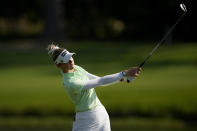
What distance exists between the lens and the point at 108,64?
2302 cm

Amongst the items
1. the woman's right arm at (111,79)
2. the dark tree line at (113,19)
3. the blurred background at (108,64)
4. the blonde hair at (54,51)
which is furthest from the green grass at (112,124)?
the dark tree line at (113,19)

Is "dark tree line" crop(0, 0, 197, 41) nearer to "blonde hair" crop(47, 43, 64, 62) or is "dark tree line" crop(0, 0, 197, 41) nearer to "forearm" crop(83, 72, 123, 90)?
"blonde hair" crop(47, 43, 64, 62)

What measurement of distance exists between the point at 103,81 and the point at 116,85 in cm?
1093

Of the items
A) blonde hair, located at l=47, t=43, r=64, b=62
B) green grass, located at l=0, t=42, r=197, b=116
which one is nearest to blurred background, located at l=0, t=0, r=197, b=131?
green grass, located at l=0, t=42, r=197, b=116

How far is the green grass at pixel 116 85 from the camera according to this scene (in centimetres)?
1527

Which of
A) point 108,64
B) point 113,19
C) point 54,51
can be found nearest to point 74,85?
point 54,51

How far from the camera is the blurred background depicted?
1504 centimetres

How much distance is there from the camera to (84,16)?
40.3 m

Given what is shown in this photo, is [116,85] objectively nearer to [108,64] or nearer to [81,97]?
[108,64]

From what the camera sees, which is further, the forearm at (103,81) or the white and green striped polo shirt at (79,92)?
the white and green striped polo shirt at (79,92)

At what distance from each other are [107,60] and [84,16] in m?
16.0

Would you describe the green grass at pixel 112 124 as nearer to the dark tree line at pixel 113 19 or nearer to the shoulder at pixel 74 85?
the shoulder at pixel 74 85

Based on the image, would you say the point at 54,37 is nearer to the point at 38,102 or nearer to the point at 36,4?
the point at 36,4

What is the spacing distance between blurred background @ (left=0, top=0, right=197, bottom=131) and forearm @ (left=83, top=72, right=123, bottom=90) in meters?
7.20
